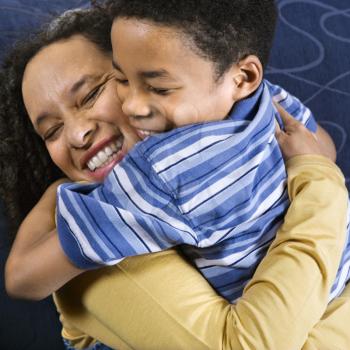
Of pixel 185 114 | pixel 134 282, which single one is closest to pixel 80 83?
pixel 185 114

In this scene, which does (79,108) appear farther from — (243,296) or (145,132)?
(243,296)

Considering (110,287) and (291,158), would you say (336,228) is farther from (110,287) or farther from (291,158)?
(110,287)

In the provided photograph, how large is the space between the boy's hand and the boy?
0.10 m

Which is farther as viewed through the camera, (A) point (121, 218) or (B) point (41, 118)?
(B) point (41, 118)

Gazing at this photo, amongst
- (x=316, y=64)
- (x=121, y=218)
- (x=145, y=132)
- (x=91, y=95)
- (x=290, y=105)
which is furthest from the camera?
(x=316, y=64)

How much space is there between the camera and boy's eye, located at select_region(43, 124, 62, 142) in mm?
1232

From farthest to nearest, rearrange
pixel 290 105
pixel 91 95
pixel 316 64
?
1. pixel 316 64
2. pixel 290 105
3. pixel 91 95

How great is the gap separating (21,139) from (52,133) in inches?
7.2

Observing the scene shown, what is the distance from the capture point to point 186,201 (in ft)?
3.27

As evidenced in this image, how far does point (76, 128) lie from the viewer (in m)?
1.18

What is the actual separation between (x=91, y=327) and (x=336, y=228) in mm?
479

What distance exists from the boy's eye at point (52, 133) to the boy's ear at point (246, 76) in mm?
366

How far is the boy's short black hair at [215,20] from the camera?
993mm

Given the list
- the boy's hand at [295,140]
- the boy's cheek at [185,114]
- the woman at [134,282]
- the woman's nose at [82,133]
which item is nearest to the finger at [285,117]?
the boy's hand at [295,140]
